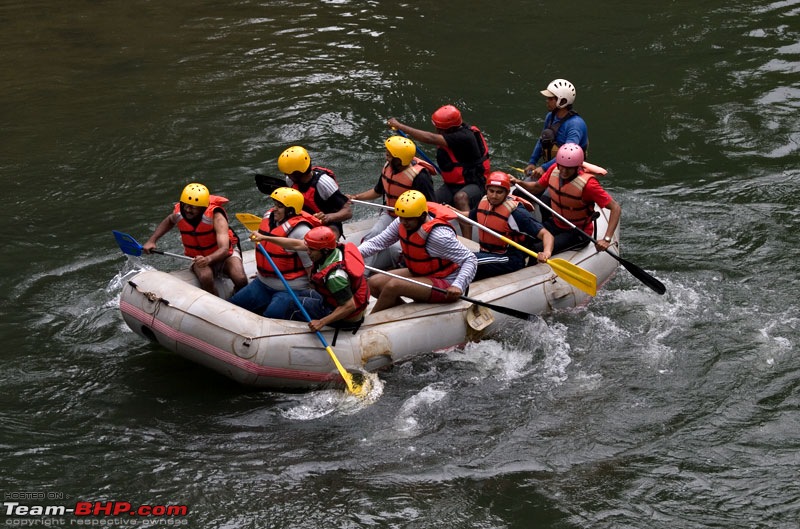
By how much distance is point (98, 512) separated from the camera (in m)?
6.43

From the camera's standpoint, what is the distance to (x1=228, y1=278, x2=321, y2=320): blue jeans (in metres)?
7.67

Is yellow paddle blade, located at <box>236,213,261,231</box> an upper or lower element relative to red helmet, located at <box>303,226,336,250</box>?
lower

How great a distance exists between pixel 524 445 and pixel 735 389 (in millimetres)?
1968

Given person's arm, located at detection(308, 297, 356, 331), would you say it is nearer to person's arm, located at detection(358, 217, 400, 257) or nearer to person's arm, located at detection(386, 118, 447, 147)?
person's arm, located at detection(358, 217, 400, 257)

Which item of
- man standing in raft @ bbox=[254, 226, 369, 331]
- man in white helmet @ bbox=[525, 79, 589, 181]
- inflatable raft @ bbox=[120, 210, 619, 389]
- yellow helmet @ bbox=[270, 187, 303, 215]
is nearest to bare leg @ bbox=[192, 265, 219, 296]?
inflatable raft @ bbox=[120, 210, 619, 389]

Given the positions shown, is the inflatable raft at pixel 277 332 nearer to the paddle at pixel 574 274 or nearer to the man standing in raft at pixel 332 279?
the man standing in raft at pixel 332 279

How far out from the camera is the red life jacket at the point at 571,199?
8.61 m

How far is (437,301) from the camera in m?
7.93

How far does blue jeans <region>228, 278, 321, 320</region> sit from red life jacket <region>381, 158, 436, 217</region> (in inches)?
65.5

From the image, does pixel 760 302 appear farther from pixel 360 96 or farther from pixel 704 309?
pixel 360 96

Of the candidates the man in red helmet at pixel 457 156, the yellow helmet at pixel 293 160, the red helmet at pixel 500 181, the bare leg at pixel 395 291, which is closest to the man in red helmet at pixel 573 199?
the red helmet at pixel 500 181

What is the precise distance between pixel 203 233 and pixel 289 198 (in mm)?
941

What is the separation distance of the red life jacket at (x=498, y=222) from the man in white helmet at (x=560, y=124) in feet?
3.97

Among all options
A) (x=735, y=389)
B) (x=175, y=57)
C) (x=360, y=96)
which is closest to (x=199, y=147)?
(x=360, y=96)
